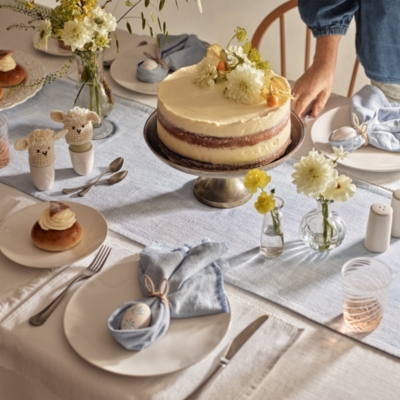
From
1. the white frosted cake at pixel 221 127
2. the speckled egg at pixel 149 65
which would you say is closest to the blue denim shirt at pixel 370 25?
the speckled egg at pixel 149 65

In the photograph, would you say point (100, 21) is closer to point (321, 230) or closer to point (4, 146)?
point (4, 146)

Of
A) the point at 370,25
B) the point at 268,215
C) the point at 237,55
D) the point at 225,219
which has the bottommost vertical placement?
the point at 225,219

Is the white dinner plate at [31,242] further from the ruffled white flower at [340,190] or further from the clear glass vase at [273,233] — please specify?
the ruffled white flower at [340,190]

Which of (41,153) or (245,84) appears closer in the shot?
(245,84)

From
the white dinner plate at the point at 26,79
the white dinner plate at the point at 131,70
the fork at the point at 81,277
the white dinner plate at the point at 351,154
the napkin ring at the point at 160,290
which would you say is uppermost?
the white dinner plate at the point at 26,79

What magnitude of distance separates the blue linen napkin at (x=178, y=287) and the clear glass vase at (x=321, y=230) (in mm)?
188

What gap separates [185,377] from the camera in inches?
42.4

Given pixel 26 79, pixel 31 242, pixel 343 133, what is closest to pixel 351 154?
pixel 343 133

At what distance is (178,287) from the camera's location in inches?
47.4

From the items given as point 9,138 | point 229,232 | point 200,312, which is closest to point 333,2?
point 229,232

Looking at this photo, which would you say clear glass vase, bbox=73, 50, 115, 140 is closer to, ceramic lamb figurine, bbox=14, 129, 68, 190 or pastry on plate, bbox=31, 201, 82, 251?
ceramic lamb figurine, bbox=14, 129, 68, 190

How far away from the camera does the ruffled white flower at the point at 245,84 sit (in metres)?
1.35

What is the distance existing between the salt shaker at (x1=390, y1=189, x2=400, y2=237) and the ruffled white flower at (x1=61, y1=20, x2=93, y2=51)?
30.8 inches

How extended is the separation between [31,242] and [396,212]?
0.77m
